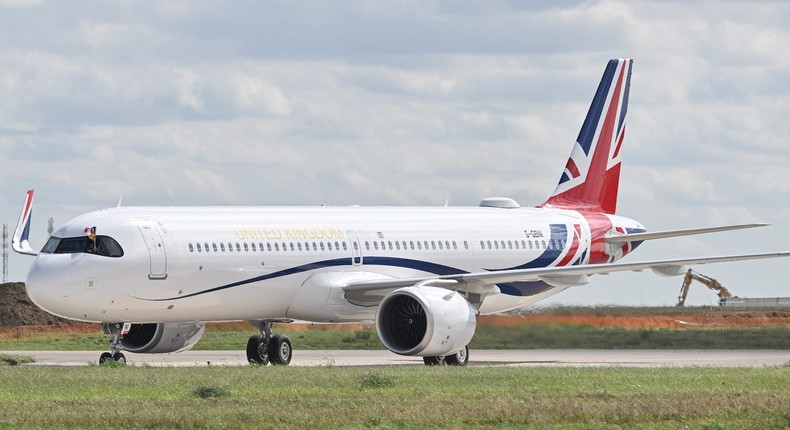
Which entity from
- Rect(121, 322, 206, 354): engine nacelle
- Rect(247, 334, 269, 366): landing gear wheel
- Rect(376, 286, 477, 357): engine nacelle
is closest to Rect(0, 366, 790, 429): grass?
Rect(376, 286, 477, 357): engine nacelle

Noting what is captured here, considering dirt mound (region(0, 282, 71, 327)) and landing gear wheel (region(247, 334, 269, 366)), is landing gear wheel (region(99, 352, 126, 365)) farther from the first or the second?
dirt mound (region(0, 282, 71, 327))

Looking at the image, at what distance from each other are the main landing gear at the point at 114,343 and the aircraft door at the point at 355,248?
6416 mm

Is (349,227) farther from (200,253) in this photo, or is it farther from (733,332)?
(733,332)

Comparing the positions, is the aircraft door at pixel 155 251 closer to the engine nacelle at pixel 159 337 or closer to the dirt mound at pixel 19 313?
the engine nacelle at pixel 159 337

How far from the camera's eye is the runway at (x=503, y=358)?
38.7m

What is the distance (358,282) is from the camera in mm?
38500

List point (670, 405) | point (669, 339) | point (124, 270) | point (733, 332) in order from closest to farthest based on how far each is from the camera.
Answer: point (670, 405) → point (124, 270) → point (669, 339) → point (733, 332)

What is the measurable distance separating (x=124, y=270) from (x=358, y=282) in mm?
6829

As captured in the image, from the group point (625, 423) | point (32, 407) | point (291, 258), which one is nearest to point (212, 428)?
point (32, 407)

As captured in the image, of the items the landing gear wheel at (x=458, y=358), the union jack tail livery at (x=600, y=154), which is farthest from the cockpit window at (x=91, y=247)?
the union jack tail livery at (x=600, y=154)

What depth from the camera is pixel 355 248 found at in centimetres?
3919

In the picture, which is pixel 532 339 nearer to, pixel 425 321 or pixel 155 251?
pixel 425 321

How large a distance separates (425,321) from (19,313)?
41159 mm

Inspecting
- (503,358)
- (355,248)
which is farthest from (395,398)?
(503,358)
